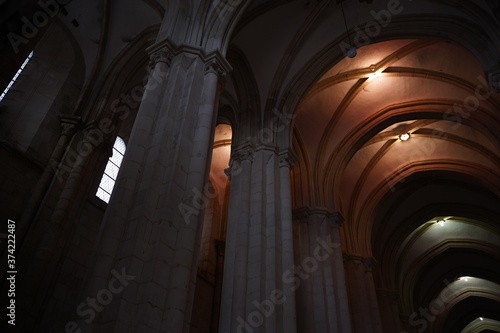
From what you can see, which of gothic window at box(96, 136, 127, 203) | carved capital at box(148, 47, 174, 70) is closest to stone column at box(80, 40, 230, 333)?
carved capital at box(148, 47, 174, 70)

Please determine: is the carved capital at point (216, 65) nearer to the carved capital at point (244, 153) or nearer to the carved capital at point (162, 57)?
the carved capital at point (162, 57)

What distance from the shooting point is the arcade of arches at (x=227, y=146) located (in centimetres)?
489

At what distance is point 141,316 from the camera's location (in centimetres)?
403

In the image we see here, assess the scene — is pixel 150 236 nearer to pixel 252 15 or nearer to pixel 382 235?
pixel 252 15

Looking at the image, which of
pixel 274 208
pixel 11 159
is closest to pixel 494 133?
pixel 274 208

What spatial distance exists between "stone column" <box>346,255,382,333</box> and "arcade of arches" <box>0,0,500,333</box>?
6 cm

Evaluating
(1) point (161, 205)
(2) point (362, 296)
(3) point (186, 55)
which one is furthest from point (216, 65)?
(2) point (362, 296)

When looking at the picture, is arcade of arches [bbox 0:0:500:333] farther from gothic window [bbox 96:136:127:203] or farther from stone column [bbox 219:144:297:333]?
gothic window [bbox 96:136:127:203]

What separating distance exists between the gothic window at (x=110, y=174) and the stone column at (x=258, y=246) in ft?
11.9

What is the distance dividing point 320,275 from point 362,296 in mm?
4141

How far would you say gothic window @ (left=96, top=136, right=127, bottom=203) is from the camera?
10.3m

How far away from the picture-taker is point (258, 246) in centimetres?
760

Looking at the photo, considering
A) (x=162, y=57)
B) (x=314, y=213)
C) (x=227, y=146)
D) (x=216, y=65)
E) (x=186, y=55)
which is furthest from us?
(x=227, y=146)

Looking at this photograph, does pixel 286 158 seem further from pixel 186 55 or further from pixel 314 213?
pixel 186 55
